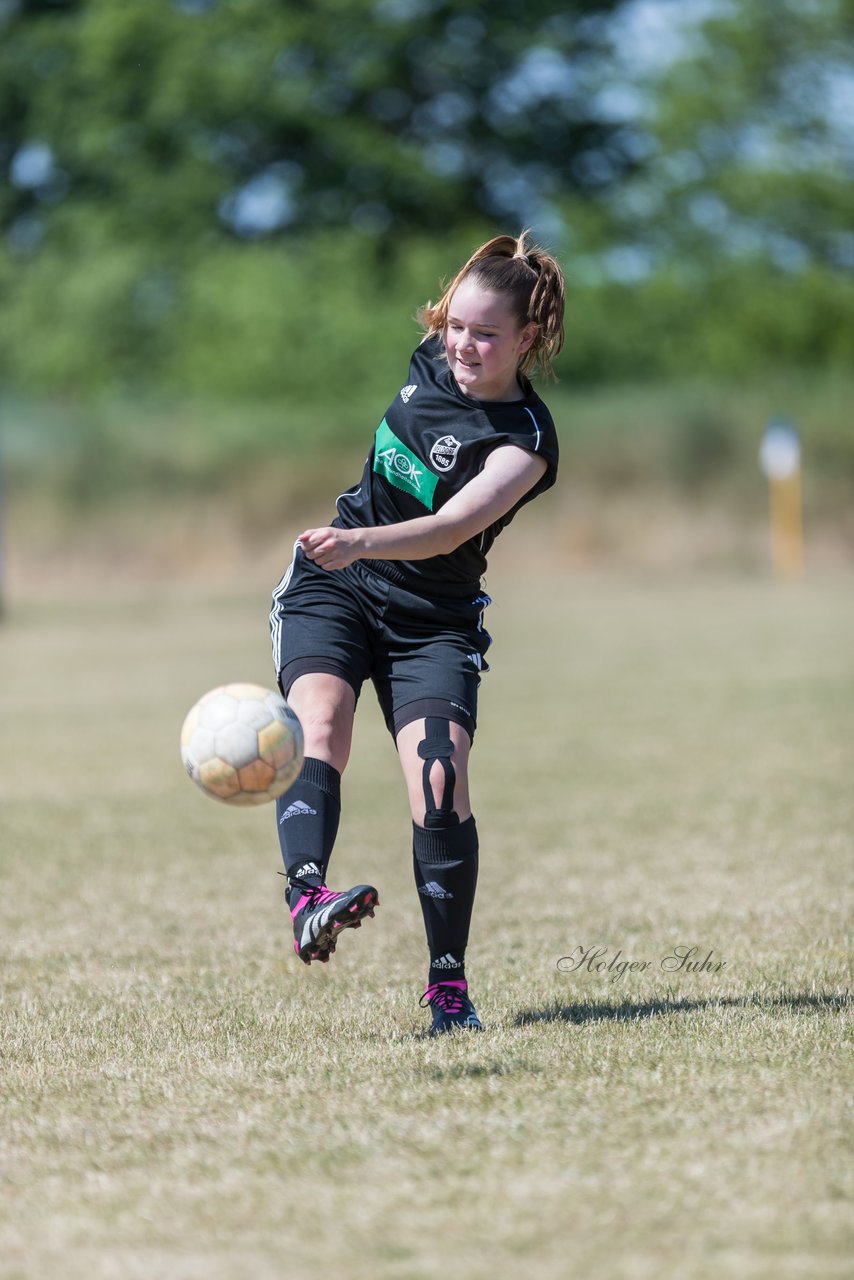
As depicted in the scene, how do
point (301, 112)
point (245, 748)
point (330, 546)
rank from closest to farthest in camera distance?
point (330, 546)
point (245, 748)
point (301, 112)

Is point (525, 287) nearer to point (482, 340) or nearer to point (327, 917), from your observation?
point (482, 340)

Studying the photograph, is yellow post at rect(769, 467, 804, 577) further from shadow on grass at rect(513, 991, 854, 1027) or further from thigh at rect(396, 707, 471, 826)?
thigh at rect(396, 707, 471, 826)

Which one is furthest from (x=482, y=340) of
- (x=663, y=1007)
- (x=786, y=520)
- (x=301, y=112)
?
(x=301, y=112)

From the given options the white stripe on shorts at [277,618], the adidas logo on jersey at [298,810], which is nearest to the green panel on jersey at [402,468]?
the white stripe on shorts at [277,618]

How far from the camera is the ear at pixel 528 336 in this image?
4449mm

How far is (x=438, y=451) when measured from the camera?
4.46 m

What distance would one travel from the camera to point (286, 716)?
13.7 ft

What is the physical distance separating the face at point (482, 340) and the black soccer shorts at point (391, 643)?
0.56 meters

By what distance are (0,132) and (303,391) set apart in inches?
371

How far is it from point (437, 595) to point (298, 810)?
2.22 ft

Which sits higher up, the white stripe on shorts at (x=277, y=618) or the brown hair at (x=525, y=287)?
the brown hair at (x=525, y=287)

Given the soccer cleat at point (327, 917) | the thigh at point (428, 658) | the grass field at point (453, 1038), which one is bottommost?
the grass field at point (453, 1038)

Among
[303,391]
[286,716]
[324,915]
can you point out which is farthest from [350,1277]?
[303,391]
